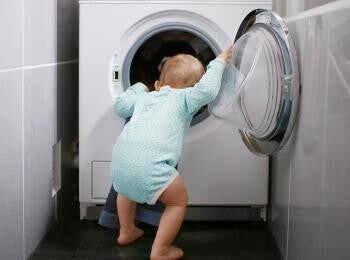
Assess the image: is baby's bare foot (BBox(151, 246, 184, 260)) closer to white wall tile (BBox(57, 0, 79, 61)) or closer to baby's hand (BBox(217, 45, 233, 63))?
baby's hand (BBox(217, 45, 233, 63))

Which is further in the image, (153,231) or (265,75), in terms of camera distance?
(153,231)

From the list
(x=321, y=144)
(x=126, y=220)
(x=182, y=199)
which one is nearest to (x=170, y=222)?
(x=182, y=199)

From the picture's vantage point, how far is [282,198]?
4.96 ft

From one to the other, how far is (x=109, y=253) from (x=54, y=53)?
2.13 ft

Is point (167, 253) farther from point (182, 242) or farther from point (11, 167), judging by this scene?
point (11, 167)

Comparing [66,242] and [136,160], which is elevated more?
[136,160]

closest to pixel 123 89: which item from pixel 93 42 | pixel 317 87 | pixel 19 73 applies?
pixel 93 42

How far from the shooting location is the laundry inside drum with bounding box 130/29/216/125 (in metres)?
1.79

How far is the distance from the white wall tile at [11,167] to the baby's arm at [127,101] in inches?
14.5

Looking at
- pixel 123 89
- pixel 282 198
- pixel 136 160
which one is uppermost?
pixel 123 89

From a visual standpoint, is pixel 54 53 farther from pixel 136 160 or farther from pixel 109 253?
pixel 109 253

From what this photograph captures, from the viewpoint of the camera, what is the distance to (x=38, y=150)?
153cm

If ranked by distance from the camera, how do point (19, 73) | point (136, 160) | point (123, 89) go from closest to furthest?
point (19, 73) < point (136, 160) < point (123, 89)

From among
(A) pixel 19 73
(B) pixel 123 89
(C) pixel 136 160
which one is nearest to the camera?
(A) pixel 19 73
